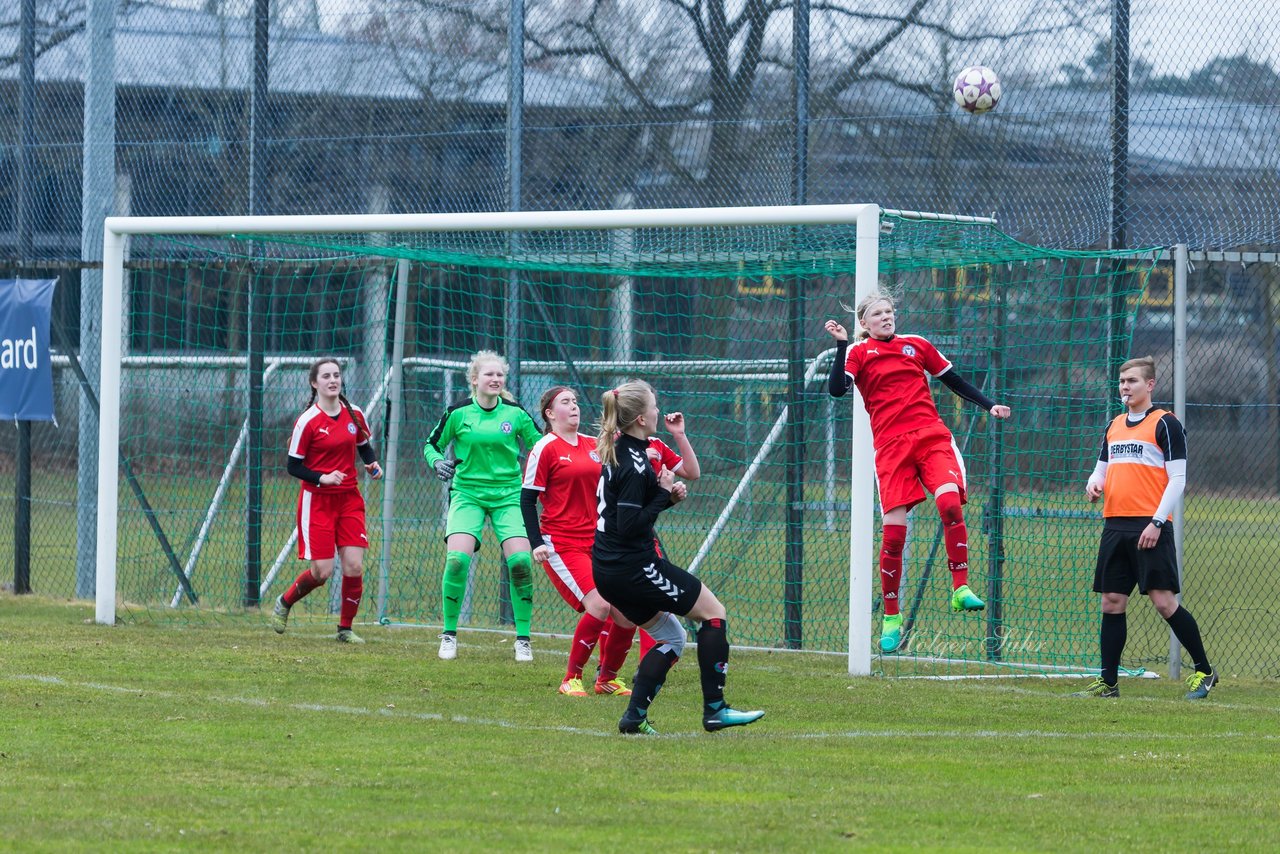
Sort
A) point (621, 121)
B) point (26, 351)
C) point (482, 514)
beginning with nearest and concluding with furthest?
point (482, 514) < point (621, 121) < point (26, 351)

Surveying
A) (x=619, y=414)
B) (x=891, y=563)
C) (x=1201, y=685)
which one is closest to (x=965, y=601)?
(x=891, y=563)

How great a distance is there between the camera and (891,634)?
377 inches

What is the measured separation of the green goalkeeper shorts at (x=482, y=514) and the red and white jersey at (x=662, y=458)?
102 inches

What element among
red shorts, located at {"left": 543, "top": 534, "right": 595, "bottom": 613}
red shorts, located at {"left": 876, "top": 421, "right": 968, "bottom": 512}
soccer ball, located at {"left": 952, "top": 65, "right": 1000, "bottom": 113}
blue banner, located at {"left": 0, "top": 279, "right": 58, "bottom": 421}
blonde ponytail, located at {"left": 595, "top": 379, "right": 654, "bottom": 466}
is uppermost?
soccer ball, located at {"left": 952, "top": 65, "right": 1000, "bottom": 113}

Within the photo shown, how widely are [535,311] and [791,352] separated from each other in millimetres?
2548

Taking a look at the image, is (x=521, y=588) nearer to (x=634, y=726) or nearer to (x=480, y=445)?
(x=480, y=445)

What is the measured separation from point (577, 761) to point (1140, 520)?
401 centimetres

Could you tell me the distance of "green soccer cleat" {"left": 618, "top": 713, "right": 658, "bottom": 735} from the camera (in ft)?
25.6

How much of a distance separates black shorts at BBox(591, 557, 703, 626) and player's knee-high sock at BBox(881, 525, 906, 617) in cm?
227

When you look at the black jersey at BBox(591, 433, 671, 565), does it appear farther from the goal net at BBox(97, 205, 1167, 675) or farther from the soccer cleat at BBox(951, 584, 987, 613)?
the goal net at BBox(97, 205, 1167, 675)

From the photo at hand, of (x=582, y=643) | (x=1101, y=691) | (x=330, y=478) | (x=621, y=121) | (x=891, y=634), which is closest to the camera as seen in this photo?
(x=582, y=643)

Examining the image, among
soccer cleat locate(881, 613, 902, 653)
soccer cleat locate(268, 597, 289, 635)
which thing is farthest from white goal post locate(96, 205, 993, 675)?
soccer cleat locate(268, 597, 289, 635)

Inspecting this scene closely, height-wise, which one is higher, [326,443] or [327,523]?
[326,443]

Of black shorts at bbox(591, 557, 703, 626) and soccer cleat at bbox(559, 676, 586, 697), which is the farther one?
soccer cleat at bbox(559, 676, 586, 697)
